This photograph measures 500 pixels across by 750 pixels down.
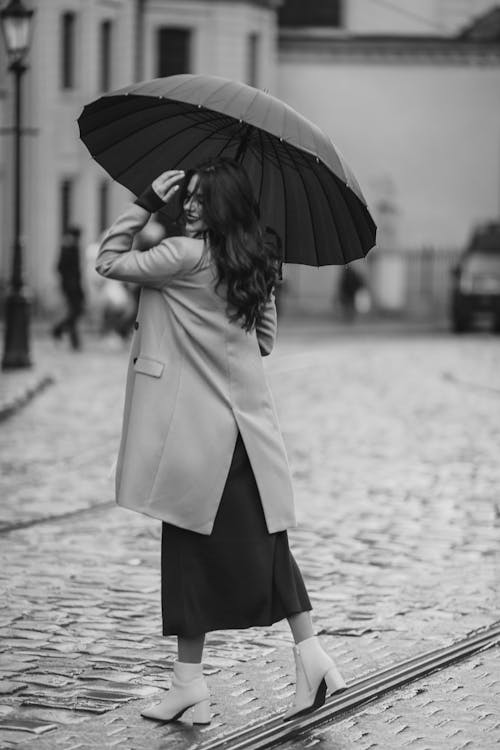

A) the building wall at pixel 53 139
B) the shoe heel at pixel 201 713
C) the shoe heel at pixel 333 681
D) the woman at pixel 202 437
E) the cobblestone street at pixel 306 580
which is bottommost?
the building wall at pixel 53 139

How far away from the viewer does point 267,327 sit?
5.55 metres

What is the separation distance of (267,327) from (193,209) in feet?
1.57

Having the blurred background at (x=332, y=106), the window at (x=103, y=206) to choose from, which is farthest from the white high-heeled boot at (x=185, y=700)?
the window at (x=103, y=206)

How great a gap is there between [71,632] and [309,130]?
2303mm

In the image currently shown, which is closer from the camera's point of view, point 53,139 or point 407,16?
point 53,139

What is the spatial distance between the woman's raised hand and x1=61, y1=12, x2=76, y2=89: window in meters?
32.5

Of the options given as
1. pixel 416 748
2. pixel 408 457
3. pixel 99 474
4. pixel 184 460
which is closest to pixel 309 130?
pixel 184 460

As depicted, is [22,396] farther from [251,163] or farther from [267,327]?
[267,327]

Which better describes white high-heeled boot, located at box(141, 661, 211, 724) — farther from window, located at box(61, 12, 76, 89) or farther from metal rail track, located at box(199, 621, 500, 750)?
window, located at box(61, 12, 76, 89)

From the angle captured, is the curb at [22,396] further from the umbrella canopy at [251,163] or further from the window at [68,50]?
the window at [68,50]

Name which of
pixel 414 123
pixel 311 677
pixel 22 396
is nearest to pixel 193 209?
pixel 311 677

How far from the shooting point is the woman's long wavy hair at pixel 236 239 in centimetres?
523

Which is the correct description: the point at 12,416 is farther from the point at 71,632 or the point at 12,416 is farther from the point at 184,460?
the point at 184,460

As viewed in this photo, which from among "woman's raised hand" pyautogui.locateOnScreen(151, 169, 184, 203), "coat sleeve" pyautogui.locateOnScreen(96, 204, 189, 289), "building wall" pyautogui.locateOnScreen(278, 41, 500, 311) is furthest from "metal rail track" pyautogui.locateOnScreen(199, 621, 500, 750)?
"building wall" pyautogui.locateOnScreen(278, 41, 500, 311)
